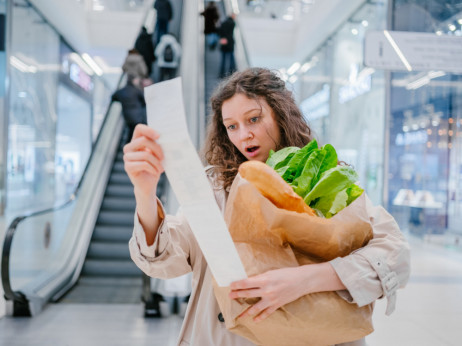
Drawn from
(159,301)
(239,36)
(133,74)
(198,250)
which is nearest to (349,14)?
(239,36)

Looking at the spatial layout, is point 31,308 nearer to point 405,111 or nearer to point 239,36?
point 405,111

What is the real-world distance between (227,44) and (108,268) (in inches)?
237

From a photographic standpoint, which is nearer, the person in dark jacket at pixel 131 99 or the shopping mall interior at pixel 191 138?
the shopping mall interior at pixel 191 138

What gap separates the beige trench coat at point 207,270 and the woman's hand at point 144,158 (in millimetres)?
127

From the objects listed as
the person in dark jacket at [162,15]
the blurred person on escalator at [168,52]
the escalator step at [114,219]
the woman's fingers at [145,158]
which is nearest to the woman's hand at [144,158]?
the woman's fingers at [145,158]

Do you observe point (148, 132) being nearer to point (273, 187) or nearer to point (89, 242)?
point (273, 187)

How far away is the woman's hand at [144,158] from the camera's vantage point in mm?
860

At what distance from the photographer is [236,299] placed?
2.99ft

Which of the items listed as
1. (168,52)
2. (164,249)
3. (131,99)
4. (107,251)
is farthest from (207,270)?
(168,52)

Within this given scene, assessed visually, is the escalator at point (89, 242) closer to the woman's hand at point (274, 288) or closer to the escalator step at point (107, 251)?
the escalator step at point (107, 251)

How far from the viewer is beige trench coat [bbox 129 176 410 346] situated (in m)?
0.97

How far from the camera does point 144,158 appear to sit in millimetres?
889

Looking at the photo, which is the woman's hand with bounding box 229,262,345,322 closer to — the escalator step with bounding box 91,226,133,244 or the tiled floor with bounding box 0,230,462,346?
the tiled floor with bounding box 0,230,462,346

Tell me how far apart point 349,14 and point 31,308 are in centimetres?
1000
